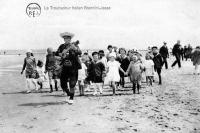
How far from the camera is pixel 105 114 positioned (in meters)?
10.7

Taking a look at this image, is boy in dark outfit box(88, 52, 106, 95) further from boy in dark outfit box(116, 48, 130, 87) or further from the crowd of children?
boy in dark outfit box(116, 48, 130, 87)

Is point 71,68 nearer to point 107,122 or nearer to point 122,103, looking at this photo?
point 122,103

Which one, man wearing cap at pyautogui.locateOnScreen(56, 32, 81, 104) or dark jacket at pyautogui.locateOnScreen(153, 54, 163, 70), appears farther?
dark jacket at pyautogui.locateOnScreen(153, 54, 163, 70)

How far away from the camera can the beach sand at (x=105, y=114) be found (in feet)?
30.2

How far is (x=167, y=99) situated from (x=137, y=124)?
4530 millimetres

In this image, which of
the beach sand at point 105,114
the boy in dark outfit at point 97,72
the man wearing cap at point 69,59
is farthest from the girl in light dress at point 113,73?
the man wearing cap at point 69,59

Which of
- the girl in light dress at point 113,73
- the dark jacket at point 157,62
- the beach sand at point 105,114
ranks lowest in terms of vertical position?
the beach sand at point 105,114

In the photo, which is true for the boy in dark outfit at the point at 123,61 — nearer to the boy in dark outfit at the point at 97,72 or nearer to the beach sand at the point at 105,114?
the boy in dark outfit at the point at 97,72

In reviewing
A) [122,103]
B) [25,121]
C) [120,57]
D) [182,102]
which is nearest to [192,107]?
[182,102]

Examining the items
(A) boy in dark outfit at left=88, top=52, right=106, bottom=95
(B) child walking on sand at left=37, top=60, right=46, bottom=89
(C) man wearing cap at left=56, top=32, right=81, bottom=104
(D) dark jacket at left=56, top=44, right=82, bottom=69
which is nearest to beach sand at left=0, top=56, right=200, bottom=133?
→ (A) boy in dark outfit at left=88, top=52, right=106, bottom=95

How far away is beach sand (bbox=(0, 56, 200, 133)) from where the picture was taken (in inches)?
363

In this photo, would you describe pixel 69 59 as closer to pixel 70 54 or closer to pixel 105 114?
pixel 70 54

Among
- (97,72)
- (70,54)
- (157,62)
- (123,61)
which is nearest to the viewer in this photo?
(70,54)

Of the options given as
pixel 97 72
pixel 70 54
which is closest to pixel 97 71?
pixel 97 72
